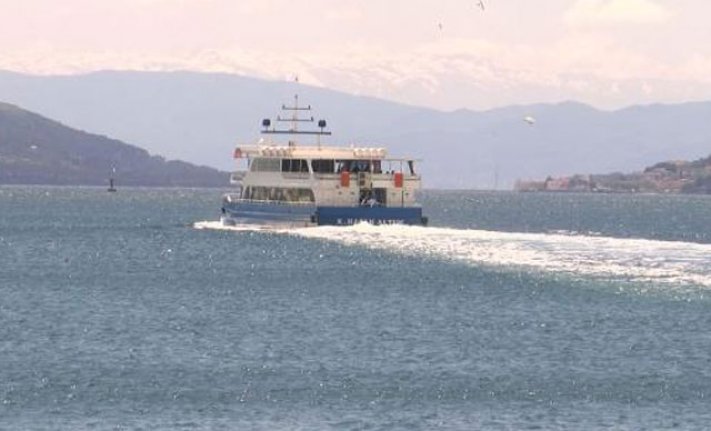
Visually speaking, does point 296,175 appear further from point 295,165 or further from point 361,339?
point 361,339

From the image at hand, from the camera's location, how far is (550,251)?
12656 cm

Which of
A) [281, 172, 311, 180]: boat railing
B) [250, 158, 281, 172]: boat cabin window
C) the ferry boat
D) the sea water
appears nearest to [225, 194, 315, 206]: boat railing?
the ferry boat

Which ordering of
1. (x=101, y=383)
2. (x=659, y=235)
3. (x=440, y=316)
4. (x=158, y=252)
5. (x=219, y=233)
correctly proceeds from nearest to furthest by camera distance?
(x=101, y=383)
(x=440, y=316)
(x=158, y=252)
(x=219, y=233)
(x=659, y=235)

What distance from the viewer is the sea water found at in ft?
177

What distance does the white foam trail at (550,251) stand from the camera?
348 ft

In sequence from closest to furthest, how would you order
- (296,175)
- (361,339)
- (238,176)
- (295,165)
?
(361,339)
(296,175)
(295,165)
(238,176)

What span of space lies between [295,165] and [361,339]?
2962 inches

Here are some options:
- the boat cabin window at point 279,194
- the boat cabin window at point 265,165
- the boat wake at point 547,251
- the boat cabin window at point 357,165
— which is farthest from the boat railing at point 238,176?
the boat cabin window at point 357,165

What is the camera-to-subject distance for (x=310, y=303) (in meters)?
89.1

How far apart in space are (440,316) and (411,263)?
1357 inches

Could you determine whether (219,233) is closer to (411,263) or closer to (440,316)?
(411,263)

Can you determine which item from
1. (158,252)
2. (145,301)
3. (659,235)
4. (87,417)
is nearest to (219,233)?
(158,252)

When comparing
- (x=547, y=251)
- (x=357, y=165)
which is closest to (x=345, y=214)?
(x=357, y=165)

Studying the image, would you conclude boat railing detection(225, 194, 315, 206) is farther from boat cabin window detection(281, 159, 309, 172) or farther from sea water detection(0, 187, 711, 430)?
sea water detection(0, 187, 711, 430)
